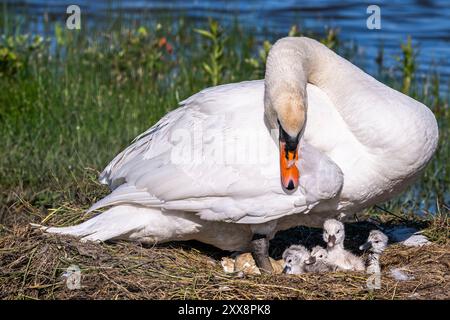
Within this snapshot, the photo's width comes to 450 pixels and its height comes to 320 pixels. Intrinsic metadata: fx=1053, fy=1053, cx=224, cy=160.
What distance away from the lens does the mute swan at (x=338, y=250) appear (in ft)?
22.9

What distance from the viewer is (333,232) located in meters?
6.96

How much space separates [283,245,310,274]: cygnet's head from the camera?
712cm

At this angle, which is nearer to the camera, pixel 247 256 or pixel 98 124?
pixel 247 256

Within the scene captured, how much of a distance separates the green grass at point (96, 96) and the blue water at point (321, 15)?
1.29 m

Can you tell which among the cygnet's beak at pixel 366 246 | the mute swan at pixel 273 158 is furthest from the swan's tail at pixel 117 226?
the cygnet's beak at pixel 366 246

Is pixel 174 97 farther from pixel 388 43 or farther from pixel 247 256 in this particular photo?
pixel 388 43

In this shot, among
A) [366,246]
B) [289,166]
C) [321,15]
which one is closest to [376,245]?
[366,246]

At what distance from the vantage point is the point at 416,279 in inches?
267

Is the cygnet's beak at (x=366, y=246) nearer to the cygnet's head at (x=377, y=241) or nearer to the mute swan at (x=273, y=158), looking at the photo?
A: the cygnet's head at (x=377, y=241)

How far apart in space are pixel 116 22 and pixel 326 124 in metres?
7.30

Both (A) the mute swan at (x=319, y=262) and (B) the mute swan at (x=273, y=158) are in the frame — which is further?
(A) the mute swan at (x=319, y=262)

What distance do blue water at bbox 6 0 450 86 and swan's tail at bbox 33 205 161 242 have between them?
682 cm

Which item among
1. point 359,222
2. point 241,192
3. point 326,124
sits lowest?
point 359,222
